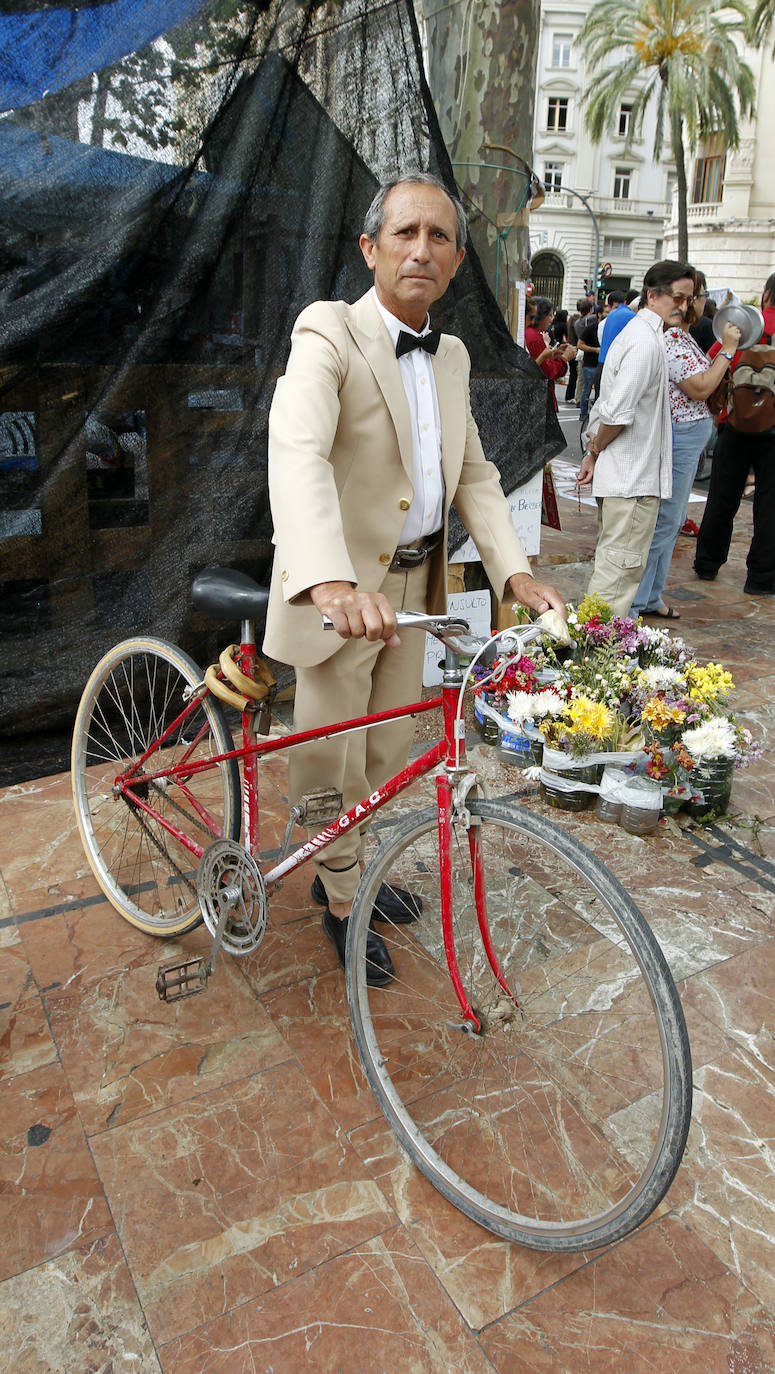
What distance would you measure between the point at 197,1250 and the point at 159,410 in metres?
3.04

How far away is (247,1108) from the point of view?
7.40ft

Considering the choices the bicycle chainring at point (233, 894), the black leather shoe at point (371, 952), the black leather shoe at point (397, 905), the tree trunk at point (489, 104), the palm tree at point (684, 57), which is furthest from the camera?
the palm tree at point (684, 57)

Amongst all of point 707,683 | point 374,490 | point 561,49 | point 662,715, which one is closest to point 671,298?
point 707,683

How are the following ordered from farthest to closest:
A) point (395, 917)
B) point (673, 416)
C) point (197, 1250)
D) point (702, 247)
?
point (702, 247) → point (673, 416) → point (395, 917) → point (197, 1250)

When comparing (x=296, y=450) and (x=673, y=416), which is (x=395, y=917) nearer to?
(x=296, y=450)

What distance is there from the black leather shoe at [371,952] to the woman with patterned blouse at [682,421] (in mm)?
3239

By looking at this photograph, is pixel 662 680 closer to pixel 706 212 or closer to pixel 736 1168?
pixel 736 1168

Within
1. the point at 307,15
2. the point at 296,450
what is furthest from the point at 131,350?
the point at 296,450

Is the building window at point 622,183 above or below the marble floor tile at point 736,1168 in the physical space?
above

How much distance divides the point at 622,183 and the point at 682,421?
52.0 metres


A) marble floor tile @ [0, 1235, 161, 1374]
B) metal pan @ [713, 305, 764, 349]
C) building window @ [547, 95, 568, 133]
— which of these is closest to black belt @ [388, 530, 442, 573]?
marble floor tile @ [0, 1235, 161, 1374]

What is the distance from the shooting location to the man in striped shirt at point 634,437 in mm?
4676

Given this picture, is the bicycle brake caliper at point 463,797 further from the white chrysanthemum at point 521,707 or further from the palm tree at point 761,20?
the palm tree at point 761,20


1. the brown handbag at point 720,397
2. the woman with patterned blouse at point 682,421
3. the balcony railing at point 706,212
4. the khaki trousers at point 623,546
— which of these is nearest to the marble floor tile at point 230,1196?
the khaki trousers at point 623,546
